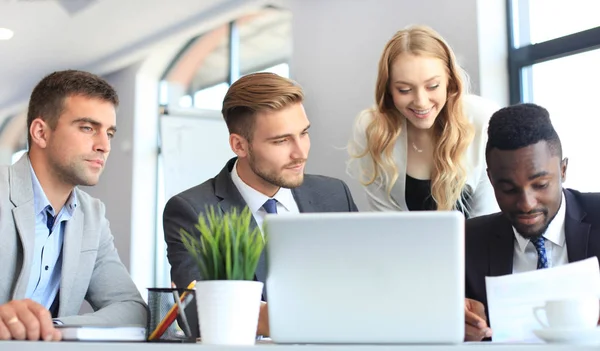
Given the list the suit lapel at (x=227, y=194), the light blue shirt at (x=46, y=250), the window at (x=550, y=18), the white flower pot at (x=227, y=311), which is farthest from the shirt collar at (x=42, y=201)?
the window at (x=550, y=18)

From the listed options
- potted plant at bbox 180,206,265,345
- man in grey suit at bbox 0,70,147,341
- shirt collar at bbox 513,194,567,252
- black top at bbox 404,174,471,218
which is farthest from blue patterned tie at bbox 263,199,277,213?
potted plant at bbox 180,206,265,345

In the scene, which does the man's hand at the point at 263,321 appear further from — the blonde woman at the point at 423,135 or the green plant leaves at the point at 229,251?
the blonde woman at the point at 423,135

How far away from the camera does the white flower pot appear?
1.22 m

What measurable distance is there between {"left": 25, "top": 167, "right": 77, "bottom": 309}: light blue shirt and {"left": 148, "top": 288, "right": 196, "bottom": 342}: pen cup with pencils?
2.88ft

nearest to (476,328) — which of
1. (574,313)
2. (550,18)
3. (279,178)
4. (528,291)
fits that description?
(528,291)

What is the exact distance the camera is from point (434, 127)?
2998 millimetres

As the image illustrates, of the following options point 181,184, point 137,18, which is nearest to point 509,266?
point 181,184

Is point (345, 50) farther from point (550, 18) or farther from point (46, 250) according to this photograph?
point (46, 250)

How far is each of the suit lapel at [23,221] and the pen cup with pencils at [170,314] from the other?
2.50ft

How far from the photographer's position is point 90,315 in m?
1.79

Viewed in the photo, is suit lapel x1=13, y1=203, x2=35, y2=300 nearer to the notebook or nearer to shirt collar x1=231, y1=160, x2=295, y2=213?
shirt collar x1=231, y1=160, x2=295, y2=213

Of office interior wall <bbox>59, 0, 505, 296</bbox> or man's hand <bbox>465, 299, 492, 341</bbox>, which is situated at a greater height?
office interior wall <bbox>59, 0, 505, 296</bbox>

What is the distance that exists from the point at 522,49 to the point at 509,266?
7.79 ft

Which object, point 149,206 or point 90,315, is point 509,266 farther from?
point 149,206
